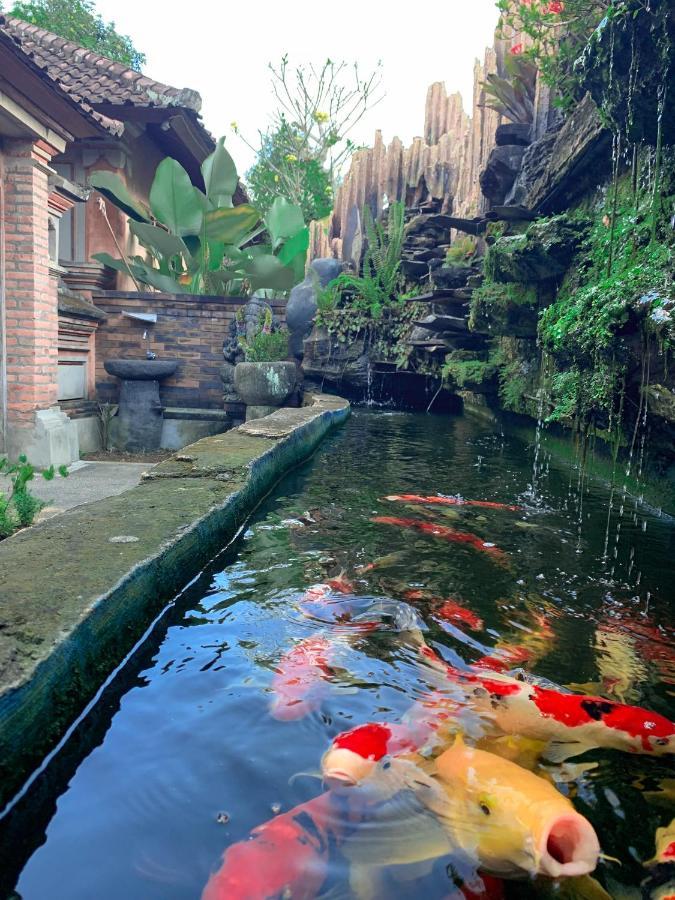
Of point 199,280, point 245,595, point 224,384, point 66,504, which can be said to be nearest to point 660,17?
point 245,595

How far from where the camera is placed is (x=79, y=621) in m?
2.09

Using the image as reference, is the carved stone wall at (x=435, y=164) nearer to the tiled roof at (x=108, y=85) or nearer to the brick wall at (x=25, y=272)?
the tiled roof at (x=108, y=85)

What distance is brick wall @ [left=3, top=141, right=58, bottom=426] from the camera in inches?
270

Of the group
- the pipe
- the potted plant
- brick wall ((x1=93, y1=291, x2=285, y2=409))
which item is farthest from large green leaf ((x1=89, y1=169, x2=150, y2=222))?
the pipe

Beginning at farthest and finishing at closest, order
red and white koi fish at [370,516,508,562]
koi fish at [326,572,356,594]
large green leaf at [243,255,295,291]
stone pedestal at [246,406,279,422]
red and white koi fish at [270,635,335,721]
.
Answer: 1. large green leaf at [243,255,295,291]
2. stone pedestal at [246,406,279,422]
3. red and white koi fish at [370,516,508,562]
4. koi fish at [326,572,356,594]
5. red and white koi fish at [270,635,335,721]

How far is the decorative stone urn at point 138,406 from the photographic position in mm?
10203

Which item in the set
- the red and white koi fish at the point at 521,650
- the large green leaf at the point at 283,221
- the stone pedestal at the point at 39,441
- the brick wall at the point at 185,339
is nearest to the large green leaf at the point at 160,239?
the brick wall at the point at 185,339

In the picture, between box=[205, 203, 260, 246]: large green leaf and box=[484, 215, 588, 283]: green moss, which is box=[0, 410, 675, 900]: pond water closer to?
Answer: box=[484, 215, 588, 283]: green moss

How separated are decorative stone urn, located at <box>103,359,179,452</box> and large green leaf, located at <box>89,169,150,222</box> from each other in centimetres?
297

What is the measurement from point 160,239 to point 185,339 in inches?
78.9

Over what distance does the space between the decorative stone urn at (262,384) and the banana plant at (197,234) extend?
2.53 meters

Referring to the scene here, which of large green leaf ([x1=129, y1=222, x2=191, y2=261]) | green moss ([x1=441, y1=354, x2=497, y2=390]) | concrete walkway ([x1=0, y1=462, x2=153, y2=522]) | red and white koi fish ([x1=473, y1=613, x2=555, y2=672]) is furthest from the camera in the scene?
large green leaf ([x1=129, y1=222, x2=191, y2=261])

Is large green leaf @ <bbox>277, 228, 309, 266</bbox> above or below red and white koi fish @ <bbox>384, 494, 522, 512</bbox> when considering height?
above

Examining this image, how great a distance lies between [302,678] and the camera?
2350 mm
